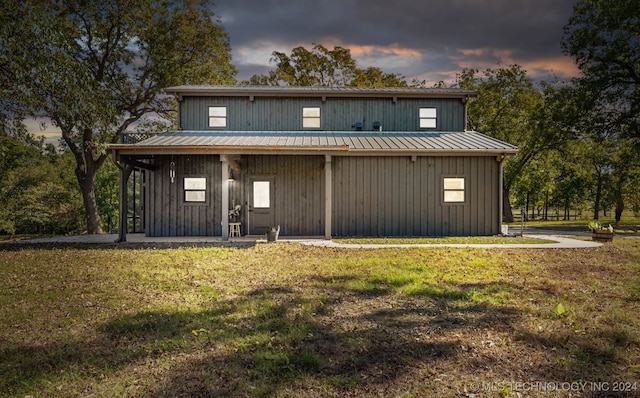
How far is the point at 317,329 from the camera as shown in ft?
15.9

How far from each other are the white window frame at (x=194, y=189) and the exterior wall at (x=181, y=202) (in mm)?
108

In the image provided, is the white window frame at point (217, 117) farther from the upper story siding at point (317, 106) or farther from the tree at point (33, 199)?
the tree at point (33, 199)

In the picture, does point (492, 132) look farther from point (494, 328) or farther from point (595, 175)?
point (494, 328)

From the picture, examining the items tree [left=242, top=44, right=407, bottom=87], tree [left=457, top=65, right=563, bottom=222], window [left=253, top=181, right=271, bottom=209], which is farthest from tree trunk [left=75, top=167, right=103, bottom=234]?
tree [left=457, top=65, right=563, bottom=222]

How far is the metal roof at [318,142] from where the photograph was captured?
13.0 metres

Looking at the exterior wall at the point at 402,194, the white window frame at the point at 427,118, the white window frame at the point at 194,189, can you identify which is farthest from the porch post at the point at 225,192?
the white window frame at the point at 427,118

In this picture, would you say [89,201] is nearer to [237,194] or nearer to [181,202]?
[181,202]

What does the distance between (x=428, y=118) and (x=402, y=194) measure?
4722 millimetres

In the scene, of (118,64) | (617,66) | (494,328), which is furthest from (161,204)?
(617,66)

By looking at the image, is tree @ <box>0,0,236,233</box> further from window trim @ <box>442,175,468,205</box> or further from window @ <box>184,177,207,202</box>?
window trim @ <box>442,175,468,205</box>

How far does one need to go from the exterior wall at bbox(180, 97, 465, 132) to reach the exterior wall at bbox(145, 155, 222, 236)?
2.61 meters

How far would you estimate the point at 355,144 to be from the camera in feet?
48.8

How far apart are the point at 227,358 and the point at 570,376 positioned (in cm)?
333

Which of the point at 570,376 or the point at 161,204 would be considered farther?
the point at 161,204
